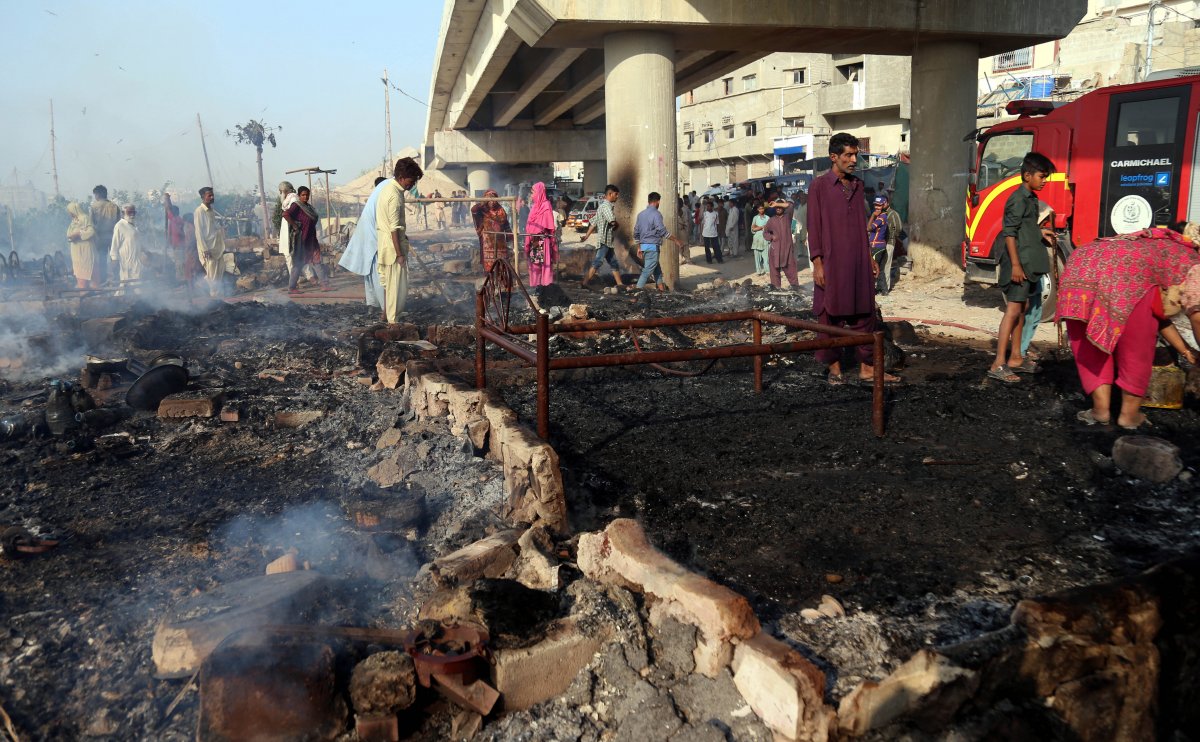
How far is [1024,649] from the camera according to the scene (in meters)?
2.38

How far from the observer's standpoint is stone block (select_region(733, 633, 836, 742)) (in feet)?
7.06

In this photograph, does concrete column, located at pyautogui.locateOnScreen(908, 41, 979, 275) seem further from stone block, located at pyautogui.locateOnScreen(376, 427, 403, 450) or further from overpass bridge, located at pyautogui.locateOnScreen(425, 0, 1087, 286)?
stone block, located at pyautogui.locateOnScreen(376, 427, 403, 450)

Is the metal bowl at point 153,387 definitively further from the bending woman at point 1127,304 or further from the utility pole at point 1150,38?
the utility pole at point 1150,38

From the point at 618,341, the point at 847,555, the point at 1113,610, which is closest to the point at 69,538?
the point at 847,555

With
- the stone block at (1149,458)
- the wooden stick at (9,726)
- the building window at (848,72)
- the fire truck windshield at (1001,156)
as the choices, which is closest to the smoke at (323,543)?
the wooden stick at (9,726)

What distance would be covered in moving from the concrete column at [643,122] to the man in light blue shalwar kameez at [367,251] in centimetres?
522

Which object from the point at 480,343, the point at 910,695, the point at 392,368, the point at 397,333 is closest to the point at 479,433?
the point at 480,343

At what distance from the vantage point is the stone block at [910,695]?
2.19m

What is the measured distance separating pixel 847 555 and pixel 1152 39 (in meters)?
34.4

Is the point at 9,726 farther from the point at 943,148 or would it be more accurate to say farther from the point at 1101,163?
the point at 943,148

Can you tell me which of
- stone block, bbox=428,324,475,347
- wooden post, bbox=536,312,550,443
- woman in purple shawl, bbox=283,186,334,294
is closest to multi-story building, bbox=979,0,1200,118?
woman in purple shawl, bbox=283,186,334,294

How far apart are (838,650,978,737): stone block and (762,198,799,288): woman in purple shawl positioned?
33.9 feet

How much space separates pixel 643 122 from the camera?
41.4 ft

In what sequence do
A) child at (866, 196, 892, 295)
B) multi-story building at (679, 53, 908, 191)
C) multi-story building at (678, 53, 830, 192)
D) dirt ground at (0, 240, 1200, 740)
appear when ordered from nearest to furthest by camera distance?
dirt ground at (0, 240, 1200, 740), child at (866, 196, 892, 295), multi-story building at (679, 53, 908, 191), multi-story building at (678, 53, 830, 192)
